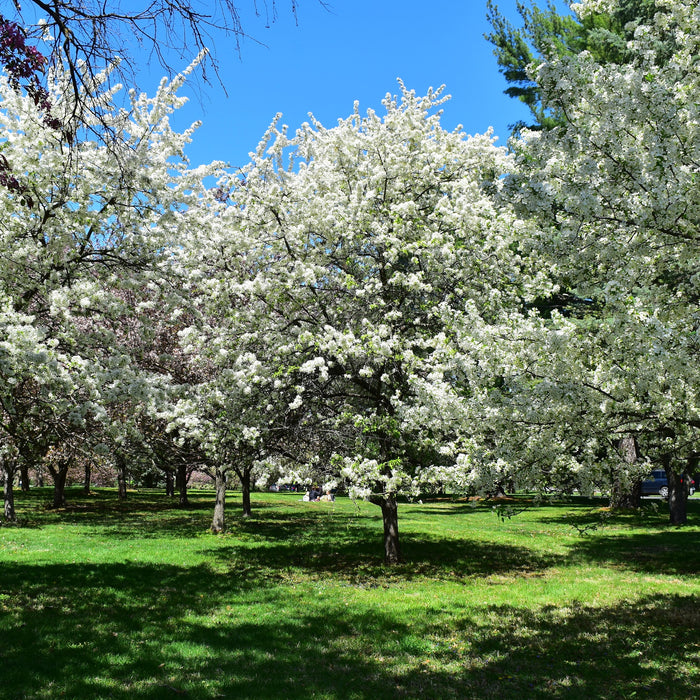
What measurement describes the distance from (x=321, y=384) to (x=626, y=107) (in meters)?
7.72

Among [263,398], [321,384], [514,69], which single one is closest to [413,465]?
[321,384]

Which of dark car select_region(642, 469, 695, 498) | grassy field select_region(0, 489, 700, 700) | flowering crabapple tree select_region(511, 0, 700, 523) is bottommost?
dark car select_region(642, 469, 695, 498)

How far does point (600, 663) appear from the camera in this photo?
6.43 meters

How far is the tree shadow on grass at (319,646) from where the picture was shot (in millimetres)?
5609

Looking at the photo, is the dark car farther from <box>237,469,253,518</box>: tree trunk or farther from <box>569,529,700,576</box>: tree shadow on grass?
<box>237,469,253,518</box>: tree trunk

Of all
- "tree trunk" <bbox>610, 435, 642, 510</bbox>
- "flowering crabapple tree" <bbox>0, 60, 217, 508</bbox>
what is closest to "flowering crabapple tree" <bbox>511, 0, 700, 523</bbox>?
"tree trunk" <bbox>610, 435, 642, 510</bbox>

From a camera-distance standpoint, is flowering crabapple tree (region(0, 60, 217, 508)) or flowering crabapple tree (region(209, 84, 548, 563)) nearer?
flowering crabapple tree (region(0, 60, 217, 508))

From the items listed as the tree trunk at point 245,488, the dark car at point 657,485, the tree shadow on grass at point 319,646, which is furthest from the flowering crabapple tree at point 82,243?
the dark car at point 657,485

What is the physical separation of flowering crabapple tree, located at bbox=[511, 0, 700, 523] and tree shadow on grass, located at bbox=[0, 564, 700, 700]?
263cm

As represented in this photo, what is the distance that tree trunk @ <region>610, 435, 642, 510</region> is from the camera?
6551 mm

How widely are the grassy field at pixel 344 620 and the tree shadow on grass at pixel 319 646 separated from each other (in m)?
0.03

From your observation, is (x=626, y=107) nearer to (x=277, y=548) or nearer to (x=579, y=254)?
(x=579, y=254)

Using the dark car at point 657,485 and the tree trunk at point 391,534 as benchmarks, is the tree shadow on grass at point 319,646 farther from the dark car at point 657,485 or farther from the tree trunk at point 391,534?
the dark car at point 657,485

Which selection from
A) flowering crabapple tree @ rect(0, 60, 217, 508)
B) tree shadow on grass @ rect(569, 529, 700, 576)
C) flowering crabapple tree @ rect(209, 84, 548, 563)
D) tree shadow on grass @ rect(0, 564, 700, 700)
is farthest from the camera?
tree shadow on grass @ rect(569, 529, 700, 576)
